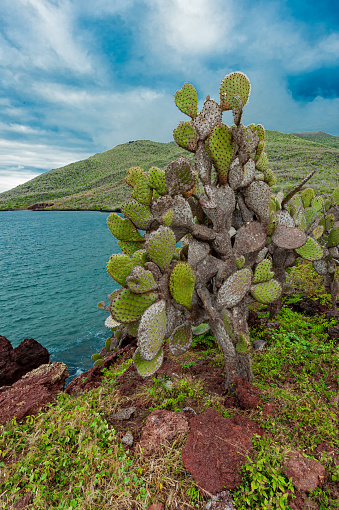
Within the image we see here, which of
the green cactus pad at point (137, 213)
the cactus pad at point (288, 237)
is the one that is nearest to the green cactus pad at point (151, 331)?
the green cactus pad at point (137, 213)

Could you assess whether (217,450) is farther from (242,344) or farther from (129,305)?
(129,305)

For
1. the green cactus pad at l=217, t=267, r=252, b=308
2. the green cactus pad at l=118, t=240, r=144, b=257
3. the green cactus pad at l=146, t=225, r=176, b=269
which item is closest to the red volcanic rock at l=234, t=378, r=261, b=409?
the green cactus pad at l=217, t=267, r=252, b=308

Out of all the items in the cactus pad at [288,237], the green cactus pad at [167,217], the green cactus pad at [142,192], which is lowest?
the cactus pad at [288,237]

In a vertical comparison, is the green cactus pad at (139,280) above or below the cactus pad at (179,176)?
below

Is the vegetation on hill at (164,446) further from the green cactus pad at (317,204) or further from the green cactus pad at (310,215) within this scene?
the green cactus pad at (317,204)

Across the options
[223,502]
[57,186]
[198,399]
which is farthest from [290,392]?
[57,186]

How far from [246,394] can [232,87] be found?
3836 mm

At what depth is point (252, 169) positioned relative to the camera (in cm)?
346

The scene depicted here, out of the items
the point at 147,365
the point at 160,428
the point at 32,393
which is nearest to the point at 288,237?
the point at 147,365

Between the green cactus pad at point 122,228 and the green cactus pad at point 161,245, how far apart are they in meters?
0.68

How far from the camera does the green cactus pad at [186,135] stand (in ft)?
10.3

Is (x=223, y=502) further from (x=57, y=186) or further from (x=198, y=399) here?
(x=57, y=186)

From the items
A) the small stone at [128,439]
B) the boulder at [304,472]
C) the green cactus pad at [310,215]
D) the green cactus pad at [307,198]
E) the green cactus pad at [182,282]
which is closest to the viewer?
the boulder at [304,472]

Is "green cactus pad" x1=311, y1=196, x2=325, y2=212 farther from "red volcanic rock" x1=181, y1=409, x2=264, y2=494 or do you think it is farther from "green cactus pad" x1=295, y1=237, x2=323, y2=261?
"red volcanic rock" x1=181, y1=409, x2=264, y2=494
